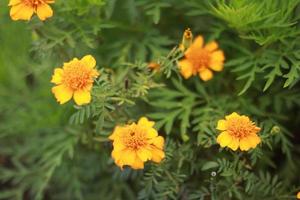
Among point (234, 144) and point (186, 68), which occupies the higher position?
point (186, 68)

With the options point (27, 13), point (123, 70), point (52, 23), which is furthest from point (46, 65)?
point (27, 13)

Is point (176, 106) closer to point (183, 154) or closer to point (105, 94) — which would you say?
point (183, 154)

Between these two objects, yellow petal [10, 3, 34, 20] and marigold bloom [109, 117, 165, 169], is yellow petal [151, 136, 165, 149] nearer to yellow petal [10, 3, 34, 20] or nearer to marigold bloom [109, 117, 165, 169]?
marigold bloom [109, 117, 165, 169]

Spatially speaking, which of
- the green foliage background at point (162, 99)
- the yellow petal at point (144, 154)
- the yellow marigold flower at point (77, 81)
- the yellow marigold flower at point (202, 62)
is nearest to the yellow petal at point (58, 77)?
the yellow marigold flower at point (77, 81)

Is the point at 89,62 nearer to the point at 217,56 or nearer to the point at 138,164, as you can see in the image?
the point at 138,164

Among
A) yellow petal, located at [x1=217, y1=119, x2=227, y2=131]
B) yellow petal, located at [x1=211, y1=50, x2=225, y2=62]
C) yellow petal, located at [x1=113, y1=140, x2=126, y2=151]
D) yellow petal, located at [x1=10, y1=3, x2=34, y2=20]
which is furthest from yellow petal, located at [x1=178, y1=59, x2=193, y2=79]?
yellow petal, located at [x1=10, y1=3, x2=34, y2=20]

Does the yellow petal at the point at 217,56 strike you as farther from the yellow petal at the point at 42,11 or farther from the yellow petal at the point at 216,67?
the yellow petal at the point at 42,11

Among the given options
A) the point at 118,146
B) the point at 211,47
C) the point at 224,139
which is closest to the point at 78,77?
the point at 118,146
